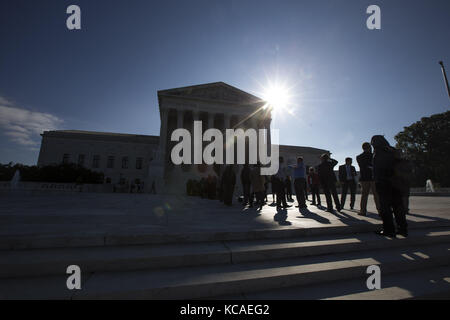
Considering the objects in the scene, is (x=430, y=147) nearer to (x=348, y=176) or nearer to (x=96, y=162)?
(x=348, y=176)

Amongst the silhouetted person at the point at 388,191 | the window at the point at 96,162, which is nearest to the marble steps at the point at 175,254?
the silhouetted person at the point at 388,191

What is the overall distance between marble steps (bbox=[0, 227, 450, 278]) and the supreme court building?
17.6 meters

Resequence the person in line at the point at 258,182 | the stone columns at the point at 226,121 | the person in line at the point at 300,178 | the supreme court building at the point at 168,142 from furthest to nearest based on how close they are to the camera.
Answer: the stone columns at the point at 226,121, the supreme court building at the point at 168,142, the person in line at the point at 258,182, the person in line at the point at 300,178

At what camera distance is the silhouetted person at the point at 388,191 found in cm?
352

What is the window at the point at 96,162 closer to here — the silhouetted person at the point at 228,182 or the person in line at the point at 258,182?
the silhouetted person at the point at 228,182

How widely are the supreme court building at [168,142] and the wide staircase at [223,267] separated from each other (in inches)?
699

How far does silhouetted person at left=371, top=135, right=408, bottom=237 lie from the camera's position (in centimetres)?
352

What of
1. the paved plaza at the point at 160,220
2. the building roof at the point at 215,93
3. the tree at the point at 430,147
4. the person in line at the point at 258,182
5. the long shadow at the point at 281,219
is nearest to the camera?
the paved plaza at the point at 160,220

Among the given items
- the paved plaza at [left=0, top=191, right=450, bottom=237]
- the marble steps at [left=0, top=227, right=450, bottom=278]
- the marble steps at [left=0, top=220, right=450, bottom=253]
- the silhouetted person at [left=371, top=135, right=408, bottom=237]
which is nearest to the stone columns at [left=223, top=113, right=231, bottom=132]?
the paved plaza at [left=0, top=191, right=450, bottom=237]

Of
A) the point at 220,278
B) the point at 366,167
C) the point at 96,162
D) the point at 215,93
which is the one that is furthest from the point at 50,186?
the point at 96,162

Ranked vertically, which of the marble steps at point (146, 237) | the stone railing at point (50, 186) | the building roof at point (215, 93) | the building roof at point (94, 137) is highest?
the building roof at point (215, 93)

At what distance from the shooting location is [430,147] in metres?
35.5

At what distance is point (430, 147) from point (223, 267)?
50.3m
